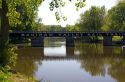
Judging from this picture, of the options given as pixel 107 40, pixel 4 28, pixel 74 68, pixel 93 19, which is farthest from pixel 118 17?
pixel 4 28

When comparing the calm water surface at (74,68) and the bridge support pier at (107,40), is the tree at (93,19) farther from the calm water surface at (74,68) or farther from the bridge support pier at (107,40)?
the calm water surface at (74,68)

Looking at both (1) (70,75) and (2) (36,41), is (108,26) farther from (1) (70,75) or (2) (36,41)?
(1) (70,75)

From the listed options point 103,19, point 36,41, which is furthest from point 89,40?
point 36,41

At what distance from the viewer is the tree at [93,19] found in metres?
116

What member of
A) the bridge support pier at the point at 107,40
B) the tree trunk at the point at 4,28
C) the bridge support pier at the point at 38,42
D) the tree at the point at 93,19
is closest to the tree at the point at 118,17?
the bridge support pier at the point at 107,40

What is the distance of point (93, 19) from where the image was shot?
383 feet

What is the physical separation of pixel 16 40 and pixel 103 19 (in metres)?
36.2

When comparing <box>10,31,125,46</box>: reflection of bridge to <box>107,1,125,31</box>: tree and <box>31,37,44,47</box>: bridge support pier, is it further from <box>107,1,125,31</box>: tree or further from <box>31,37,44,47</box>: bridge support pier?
<box>107,1,125,31</box>: tree

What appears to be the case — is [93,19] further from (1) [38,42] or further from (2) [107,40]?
(1) [38,42]

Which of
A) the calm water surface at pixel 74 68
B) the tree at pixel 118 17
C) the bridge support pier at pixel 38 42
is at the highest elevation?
the tree at pixel 118 17

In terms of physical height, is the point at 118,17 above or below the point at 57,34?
above

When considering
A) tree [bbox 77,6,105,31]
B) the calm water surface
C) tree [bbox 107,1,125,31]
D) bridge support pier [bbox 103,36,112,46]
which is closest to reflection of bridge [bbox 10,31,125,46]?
bridge support pier [bbox 103,36,112,46]

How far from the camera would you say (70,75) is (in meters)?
29.1

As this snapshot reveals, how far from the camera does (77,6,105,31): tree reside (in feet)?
382
